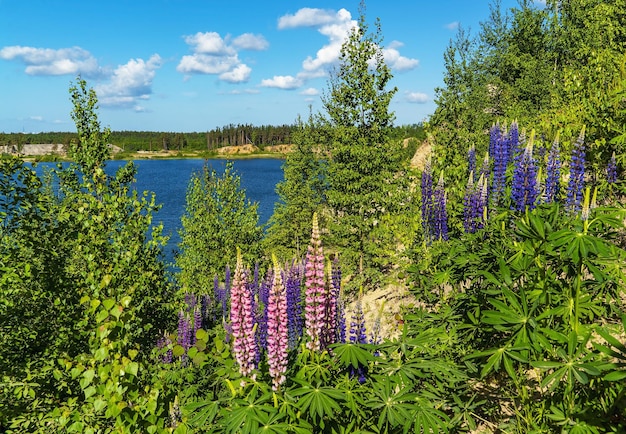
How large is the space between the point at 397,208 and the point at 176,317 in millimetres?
10222

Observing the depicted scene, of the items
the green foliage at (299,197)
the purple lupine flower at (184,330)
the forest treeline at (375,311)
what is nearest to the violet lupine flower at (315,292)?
the forest treeline at (375,311)

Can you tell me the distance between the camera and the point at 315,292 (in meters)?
3.97

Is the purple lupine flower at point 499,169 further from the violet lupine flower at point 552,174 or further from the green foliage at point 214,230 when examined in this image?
the green foliage at point 214,230

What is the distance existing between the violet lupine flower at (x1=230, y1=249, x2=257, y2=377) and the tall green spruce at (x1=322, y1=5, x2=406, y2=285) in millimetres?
13254

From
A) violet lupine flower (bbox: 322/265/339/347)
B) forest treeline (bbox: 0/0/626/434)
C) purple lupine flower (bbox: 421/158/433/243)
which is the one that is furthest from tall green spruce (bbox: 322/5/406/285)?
violet lupine flower (bbox: 322/265/339/347)

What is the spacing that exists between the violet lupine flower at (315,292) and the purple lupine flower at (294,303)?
394 cm

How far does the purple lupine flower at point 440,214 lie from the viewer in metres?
8.16

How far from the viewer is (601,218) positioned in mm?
3545

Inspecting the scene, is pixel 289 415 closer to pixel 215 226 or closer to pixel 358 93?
pixel 358 93

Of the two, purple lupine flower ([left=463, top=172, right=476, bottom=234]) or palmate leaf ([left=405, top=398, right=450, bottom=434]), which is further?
purple lupine flower ([left=463, top=172, right=476, bottom=234])

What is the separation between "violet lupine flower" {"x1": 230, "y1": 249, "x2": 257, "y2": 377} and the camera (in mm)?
3750

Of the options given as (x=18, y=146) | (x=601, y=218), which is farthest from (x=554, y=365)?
(x=18, y=146)

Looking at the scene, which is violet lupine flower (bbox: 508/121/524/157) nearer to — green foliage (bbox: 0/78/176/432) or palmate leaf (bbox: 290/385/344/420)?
palmate leaf (bbox: 290/385/344/420)

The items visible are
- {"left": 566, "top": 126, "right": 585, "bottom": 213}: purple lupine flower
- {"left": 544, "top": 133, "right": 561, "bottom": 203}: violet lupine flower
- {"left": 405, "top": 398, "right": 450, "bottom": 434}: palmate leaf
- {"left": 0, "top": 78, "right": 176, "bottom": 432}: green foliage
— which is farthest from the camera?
{"left": 544, "top": 133, "right": 561, "bottom": 203}: violet lupine flower
